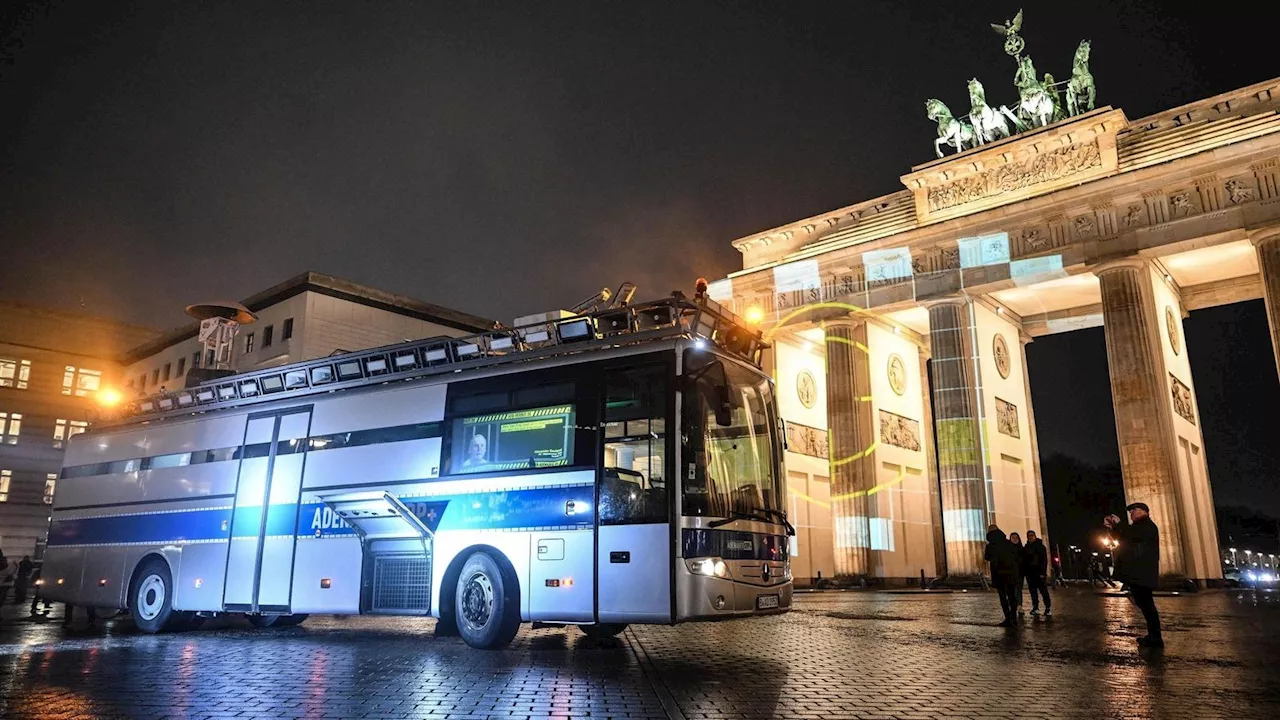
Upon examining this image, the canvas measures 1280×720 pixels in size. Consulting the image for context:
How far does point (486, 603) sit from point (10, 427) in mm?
53346

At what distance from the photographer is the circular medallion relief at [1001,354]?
31.9 meters

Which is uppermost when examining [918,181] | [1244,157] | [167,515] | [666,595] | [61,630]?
[918,181]

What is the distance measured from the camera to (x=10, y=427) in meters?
48.2

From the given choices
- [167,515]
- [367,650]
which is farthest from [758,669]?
[167,515]

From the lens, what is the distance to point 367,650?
9.77 metres

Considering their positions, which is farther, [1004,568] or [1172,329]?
[1172,329]

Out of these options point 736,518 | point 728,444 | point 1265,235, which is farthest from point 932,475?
point 736,518

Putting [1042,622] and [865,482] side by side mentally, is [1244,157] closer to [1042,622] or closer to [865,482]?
[865,482]

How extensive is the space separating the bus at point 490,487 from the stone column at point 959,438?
20660mm

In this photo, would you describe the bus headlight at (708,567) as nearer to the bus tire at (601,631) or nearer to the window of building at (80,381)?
the bus tire at (601,631)

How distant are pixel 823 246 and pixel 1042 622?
21672 millimetres

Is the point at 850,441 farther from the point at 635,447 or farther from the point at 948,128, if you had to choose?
the point at 635,447

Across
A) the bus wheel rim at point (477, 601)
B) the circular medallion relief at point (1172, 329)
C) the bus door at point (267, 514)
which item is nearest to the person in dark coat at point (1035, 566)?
the bus wheel rim at point (477, 601)

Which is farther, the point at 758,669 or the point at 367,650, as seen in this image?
the point at 367,650
